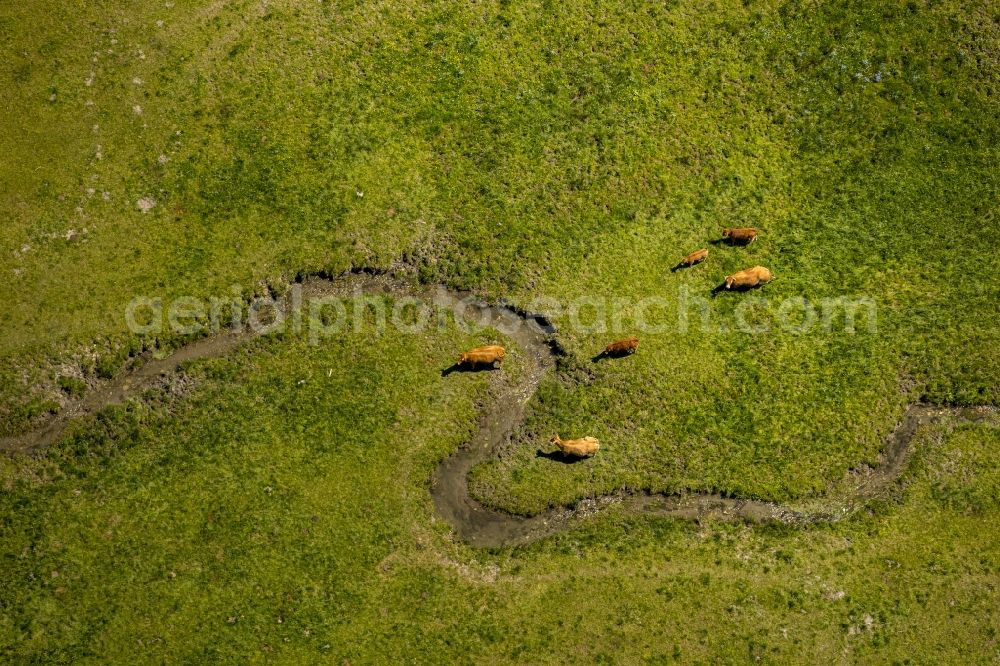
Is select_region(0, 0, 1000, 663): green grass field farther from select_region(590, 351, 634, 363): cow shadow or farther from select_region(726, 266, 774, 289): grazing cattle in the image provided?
select_region(726, 266, 774, 289): grazing cattle

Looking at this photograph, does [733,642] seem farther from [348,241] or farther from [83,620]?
[83,620]

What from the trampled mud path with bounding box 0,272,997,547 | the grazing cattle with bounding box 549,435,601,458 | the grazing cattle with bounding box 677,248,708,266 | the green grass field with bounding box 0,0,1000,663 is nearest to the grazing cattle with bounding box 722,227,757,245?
the green grass field with bounding box 0,0,1000,663

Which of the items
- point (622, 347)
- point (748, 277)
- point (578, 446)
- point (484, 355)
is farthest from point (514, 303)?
point (748, 277)

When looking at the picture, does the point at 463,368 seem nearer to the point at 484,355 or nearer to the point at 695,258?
the point at 484,355

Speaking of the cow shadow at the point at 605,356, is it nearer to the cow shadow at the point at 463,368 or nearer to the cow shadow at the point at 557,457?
the cow shadow at the point at 557,457

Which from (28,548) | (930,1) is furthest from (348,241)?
(930,1)
